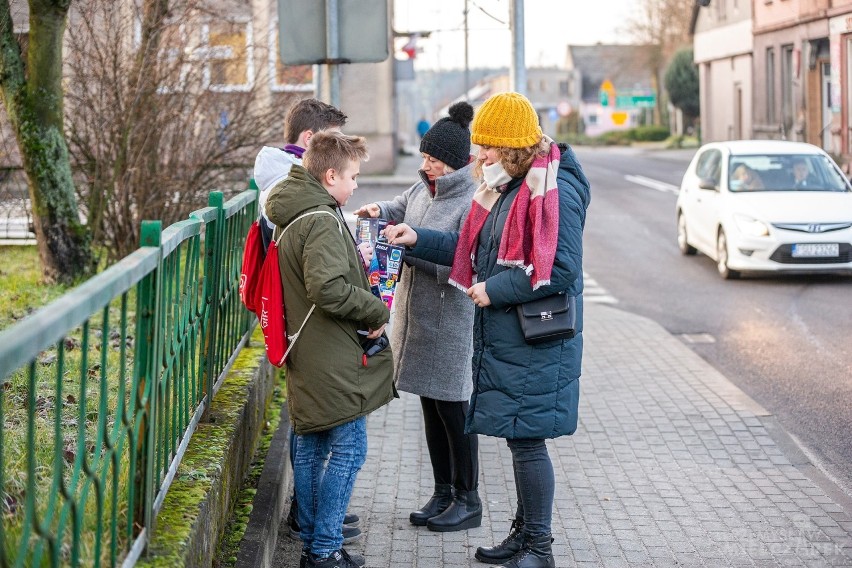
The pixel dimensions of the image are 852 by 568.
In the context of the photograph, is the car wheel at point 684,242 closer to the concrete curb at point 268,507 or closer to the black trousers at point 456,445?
A: the concrete curb at point 268,507

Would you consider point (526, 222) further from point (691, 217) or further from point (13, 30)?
point (691, 217)

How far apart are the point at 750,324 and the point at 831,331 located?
730 mm

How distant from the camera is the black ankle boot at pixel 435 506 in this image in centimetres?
531

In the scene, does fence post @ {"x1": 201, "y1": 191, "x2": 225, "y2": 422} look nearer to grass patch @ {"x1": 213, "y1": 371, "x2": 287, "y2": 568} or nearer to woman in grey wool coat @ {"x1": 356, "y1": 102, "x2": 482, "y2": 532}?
grass patch @ {"x1": 213, "y1": 371, "x2": 287, "y2": 568}

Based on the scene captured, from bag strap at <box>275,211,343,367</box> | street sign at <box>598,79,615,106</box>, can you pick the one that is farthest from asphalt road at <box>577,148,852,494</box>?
street sign at <box>598,79,615,106</box>

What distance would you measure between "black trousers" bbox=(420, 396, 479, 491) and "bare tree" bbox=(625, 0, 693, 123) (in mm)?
64634

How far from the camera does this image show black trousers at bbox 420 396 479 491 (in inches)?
206

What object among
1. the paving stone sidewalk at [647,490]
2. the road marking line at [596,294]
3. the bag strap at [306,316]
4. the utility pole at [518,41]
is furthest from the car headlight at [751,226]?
the bag strap at [306,316]

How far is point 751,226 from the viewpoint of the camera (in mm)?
13125

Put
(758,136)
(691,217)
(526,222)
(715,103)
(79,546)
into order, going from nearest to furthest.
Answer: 1. (79,546)
2. (526,222)
3. (691,217)
4. (758,136)
5. (715,103)

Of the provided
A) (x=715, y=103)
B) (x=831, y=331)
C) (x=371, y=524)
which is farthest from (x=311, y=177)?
(x=715, y=103)

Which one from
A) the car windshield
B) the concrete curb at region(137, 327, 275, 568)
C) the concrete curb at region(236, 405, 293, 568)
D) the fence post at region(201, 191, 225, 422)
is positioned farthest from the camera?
the car windshield

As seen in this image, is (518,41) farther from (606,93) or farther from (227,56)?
(606,93)

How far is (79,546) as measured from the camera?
2.69 meters
